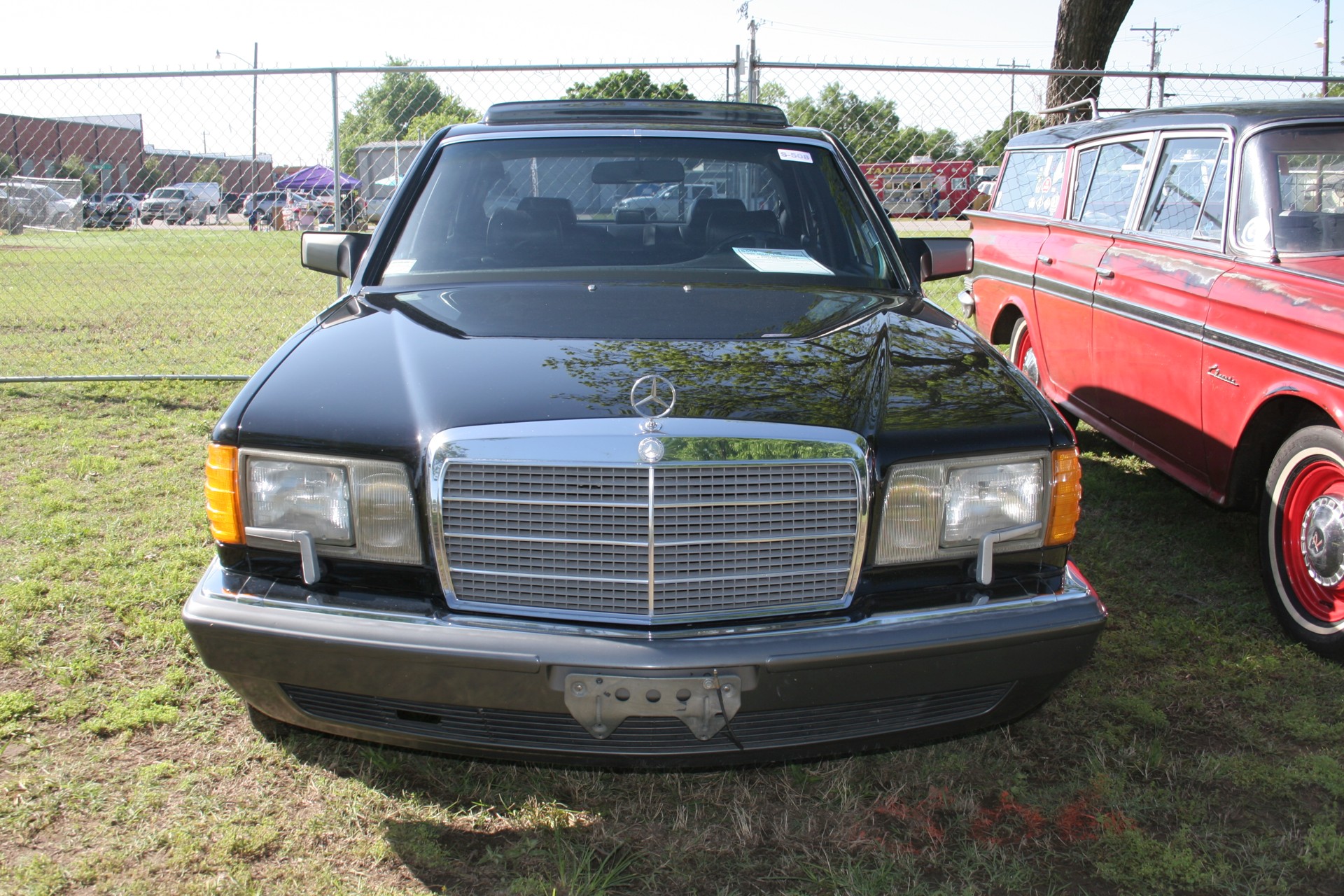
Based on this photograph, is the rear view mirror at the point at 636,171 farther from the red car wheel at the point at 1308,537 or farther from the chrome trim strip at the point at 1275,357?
Answer: the red car wheel at the point at 1308,537

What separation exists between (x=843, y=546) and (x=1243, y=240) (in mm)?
2609

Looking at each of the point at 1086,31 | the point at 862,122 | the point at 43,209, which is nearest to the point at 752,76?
the point at 862,122

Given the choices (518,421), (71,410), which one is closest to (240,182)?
(71,410)

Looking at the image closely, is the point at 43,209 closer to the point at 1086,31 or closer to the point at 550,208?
the point at 550,208

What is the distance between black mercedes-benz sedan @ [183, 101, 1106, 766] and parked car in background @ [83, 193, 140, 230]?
28.3 feet

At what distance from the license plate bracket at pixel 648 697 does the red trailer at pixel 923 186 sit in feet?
23.0

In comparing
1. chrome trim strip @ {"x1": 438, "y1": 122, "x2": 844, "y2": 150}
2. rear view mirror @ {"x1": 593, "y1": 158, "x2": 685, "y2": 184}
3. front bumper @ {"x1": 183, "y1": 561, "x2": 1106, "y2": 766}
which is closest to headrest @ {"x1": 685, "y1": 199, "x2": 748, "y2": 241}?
rear view mirror @ {"x1": 593, "y1": 158, "x2": 685, "y2": 184}

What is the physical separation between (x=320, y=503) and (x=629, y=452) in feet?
2.33

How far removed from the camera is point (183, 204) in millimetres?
10750

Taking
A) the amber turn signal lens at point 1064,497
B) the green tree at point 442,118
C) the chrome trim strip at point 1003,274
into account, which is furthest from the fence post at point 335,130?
the amber turn signal lens at point 1064,497

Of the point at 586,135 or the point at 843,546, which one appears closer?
the point at 843,546

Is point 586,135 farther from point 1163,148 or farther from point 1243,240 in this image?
point 1163,148

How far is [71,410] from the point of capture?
258 inches

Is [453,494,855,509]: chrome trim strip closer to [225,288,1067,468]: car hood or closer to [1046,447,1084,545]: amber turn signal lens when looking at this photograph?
[225,288,1067,468]: car hood
